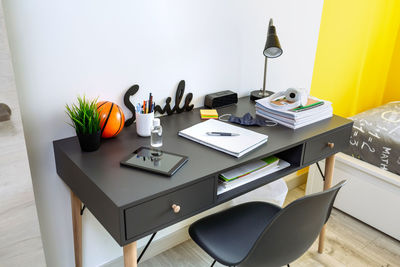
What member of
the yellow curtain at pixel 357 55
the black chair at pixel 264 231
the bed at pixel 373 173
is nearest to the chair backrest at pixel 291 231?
the black chair at pixel 264 231

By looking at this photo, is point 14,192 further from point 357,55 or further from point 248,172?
point 357,55

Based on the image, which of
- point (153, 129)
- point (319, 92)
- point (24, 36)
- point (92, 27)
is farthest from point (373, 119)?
point (24, 36)

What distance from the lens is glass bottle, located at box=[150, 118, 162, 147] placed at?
4.16ft

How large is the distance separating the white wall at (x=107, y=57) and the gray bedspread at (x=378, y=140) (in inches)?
28.6

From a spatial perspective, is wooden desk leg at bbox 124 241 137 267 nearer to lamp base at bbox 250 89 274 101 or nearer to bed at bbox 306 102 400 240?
lamp base at bbox 250 89 274 101

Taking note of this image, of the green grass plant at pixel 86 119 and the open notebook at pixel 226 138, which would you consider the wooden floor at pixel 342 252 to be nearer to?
the open notebook at pixel 226 138

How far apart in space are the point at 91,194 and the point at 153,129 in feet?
1.05

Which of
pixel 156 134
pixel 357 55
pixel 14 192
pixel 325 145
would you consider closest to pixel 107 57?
pixel 156 134

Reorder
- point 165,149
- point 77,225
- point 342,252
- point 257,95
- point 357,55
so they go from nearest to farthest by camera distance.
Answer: point 165,149 → point 77,225 → point 257,95 → point 342,252 → point 357,55

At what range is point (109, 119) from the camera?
1265mm

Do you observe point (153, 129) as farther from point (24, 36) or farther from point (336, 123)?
point (336, 123)

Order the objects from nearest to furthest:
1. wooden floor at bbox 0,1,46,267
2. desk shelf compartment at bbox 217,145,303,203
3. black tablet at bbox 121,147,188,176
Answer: wooden floor at bbox 0,1,46,267 → black tablet at bbox 121,147,188,176 → desk shelf compartment at bbox 217,145,303,203

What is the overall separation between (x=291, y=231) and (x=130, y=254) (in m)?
0.48

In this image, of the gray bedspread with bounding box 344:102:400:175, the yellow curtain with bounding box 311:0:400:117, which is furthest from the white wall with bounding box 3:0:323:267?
the gray bedspread with bounding box 344:102:400:175
